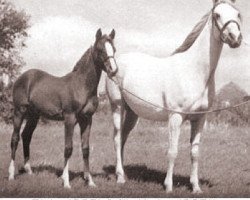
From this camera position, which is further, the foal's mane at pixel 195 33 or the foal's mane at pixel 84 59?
the foal's mane at pixel 84 59

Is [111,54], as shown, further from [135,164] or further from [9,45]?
[9,45]

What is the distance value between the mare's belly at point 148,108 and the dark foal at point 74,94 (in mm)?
615

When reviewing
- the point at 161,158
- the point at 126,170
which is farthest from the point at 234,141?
the point at 126,170

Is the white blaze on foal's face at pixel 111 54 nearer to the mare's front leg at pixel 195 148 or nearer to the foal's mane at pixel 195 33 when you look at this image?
the foal's mane at pixel 195 33

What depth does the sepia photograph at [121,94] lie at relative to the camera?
5.04 m

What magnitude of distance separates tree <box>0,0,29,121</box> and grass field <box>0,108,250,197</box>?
504mm

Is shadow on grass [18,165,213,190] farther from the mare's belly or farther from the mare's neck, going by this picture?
the mare's neck

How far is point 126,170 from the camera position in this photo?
6316 millimetres

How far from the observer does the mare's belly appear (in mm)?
5316

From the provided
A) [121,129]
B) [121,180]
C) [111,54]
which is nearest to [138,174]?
[121,180]

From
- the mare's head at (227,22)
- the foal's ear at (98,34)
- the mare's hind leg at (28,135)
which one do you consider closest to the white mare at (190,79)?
the mare's head at (227,22)

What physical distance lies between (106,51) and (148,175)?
1.98 m

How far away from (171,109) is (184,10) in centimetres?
188

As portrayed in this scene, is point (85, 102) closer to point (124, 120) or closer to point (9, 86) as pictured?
point (124, 120)
